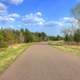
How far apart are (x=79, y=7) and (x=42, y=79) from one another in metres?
61.3

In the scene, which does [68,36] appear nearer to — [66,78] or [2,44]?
[2,44]

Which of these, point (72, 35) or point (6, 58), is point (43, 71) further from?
point (72, 35)

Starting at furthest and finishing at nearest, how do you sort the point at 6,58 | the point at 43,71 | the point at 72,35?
the point at 72,35, the point at 6,58, the point at 43,71

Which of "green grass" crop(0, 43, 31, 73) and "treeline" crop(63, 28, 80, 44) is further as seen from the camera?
"treeline" crop(63, 28, 80, 44)

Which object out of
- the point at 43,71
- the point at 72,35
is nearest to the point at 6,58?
the point at 43,71

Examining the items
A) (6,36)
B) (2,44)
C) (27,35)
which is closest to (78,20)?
(6,36)

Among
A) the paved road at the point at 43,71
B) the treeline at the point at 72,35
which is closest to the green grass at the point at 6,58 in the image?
the paved road at the point at 43,71

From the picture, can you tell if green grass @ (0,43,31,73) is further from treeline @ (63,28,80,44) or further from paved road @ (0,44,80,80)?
treeline @ (63,28,80,44)

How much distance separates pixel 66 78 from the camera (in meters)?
10.3

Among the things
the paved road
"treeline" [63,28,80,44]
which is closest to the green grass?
the paved road

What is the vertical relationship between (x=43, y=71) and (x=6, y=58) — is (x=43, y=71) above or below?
above

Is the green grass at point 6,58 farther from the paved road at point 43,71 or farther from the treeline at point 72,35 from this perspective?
the treeline at point 72,35

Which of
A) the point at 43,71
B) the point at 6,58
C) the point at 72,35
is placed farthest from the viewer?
the point at 72,35

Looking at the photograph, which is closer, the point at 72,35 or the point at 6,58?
the point at 6,58
